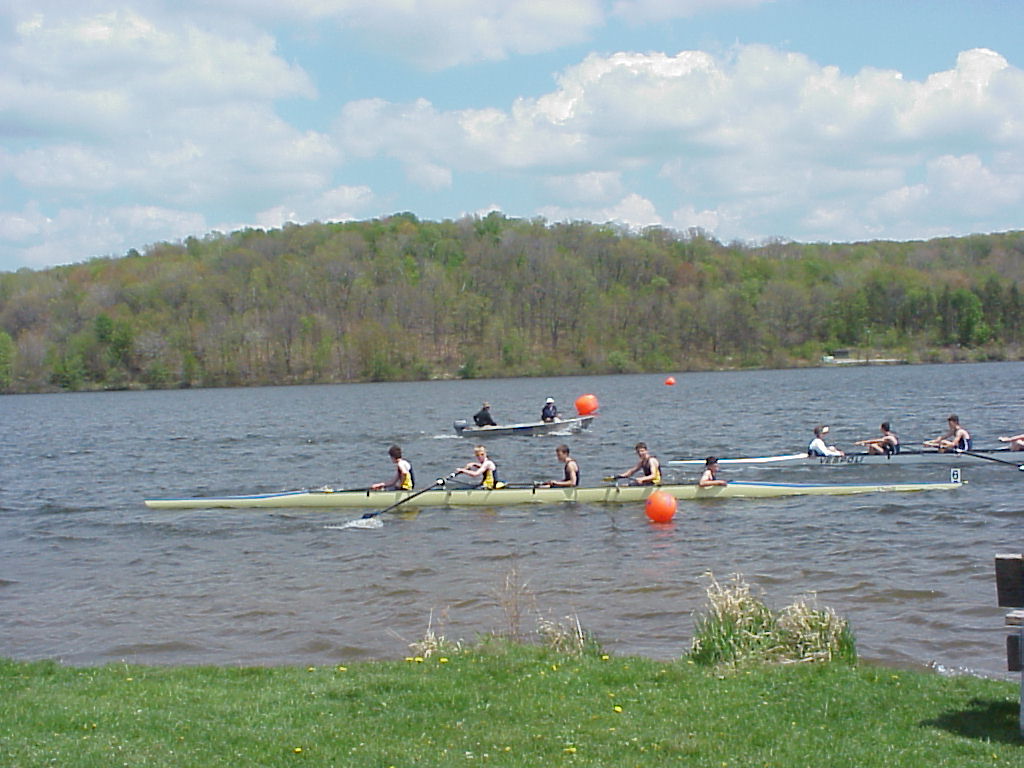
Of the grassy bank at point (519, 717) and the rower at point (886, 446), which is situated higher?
the rower at point (886, 446)

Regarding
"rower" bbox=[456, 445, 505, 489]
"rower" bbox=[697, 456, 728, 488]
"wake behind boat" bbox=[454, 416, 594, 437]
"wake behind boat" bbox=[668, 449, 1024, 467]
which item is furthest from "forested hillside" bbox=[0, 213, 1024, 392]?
"rower" bbox=[697, 456, 728, 488]

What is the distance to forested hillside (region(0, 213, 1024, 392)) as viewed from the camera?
108312mm

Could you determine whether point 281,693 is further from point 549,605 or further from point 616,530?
point 616,530

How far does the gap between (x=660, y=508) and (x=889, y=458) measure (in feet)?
26.6

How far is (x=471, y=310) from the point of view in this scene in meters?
117

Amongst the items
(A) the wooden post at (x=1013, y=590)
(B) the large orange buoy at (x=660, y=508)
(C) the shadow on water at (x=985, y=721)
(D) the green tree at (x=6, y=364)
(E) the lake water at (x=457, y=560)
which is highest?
(D) the green tree at (x=6, y=364)

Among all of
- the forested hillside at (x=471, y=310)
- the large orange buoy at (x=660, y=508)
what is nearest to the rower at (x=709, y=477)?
the large orange buoy at (x=660, y=508)

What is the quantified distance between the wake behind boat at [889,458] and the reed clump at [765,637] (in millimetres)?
15737

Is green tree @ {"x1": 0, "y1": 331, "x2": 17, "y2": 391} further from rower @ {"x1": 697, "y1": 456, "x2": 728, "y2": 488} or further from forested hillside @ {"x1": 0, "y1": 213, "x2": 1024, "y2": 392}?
rower @ {"x1": 697, "y1": 456, "x2": 728, "y2": 488}

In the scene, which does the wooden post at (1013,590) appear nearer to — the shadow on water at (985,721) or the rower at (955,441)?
the shadow on water at (985,721)

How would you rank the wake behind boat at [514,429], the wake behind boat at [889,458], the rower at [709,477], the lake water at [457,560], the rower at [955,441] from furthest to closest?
the wake behind boat at [514,429]
the rower at [955,441]
the wake behind boat at [889,458]
the rower at [709,477]
the lake water at [457,560]

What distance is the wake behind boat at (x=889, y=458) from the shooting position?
77.1 feet

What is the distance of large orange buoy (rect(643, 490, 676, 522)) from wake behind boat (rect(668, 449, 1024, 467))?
6719mm

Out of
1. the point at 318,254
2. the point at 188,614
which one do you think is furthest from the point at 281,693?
the point at 318,254
